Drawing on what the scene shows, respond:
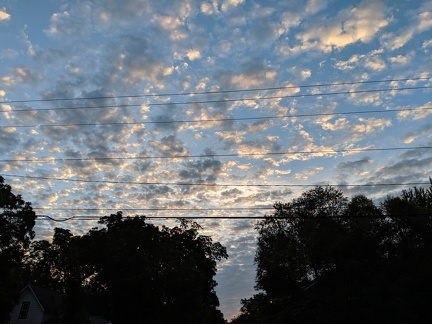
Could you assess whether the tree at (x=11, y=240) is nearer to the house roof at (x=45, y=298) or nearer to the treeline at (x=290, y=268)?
the treeline at (x=290, y=268)

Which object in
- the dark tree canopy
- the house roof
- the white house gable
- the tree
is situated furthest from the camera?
the house roof

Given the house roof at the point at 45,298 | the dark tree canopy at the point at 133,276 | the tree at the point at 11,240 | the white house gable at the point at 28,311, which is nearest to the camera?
the tree at the point at 11,240

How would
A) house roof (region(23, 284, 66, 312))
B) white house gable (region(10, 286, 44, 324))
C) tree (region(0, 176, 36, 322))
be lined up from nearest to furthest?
tree (region(0, 176, 36, 322)) → white house gable (region(10, 286, 44, 324)) → house roof (region(23, 284, 66, 312))

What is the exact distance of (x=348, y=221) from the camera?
120 feet

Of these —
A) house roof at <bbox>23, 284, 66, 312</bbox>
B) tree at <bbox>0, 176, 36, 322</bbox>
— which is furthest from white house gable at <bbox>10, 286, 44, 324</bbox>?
tree at <bbox>0, 176, 36, 322</bbox>

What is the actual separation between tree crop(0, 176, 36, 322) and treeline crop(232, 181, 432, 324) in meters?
20.0

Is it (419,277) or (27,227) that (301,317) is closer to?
(419,277)

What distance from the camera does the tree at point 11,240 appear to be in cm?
2566

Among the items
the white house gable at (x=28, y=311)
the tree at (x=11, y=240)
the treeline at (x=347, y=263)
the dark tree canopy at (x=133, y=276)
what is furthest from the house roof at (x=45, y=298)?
the treeline at (x=347, y=263)

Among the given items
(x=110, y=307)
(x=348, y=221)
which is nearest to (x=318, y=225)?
(x=348, y=221)

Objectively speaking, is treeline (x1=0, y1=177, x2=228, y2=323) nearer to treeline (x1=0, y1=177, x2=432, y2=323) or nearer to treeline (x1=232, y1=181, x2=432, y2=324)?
treeline (x1=0, y1=177, x2=432, y2=323)

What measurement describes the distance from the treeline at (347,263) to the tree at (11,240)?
65.5 feet

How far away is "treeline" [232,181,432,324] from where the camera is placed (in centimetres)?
2648

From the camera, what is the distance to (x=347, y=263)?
3191cm
